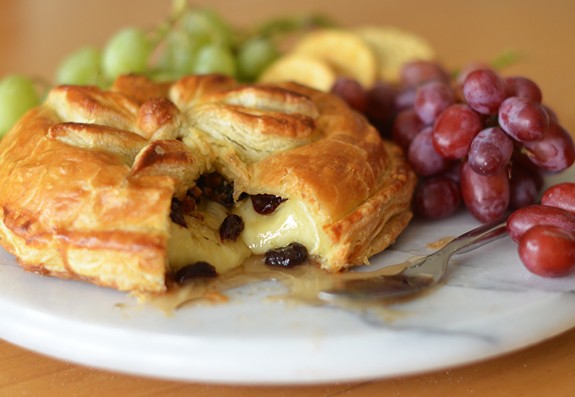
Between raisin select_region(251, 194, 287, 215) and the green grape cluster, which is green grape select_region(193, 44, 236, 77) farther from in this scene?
raisin select_region(251, 194, 287, 215)

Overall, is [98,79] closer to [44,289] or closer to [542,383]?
[44,289]

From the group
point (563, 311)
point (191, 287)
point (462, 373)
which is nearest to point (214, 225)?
point (191, 287)

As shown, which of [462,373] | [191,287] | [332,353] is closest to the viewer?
[332,353]

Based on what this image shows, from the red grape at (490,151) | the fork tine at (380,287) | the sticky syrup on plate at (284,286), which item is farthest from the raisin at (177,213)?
the red grape at (490,151)

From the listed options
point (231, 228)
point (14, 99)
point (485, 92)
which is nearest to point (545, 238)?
point (485, 92)

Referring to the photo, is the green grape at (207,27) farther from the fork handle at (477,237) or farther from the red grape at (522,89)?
the fork handle at (477,237)

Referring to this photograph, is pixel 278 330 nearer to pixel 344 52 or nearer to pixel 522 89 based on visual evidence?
pixel 522 89
